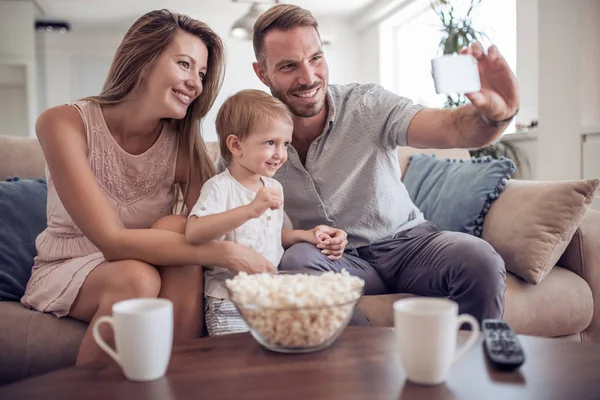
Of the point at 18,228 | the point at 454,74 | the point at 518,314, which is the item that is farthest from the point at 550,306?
the point at 18,228

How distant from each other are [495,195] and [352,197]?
0.52m

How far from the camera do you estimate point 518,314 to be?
5.46 ft

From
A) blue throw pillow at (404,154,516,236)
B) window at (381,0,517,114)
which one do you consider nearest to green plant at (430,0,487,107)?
window at (381,0,517,114)

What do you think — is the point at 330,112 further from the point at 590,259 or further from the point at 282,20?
the point at 590,259

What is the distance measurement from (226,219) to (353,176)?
1.91ft

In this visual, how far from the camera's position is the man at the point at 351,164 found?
1.62 m

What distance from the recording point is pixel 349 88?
1876mm

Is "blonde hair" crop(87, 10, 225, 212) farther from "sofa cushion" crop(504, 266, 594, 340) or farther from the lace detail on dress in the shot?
"sofa cushion" crop(504, 266, 594, 340)

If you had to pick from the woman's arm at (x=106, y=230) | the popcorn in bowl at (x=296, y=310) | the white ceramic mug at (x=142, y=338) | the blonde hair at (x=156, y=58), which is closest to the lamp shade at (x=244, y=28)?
the blonde hair at (x=156, y=58)

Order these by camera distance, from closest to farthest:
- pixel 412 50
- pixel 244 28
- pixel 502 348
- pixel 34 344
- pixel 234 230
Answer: pixel 502 348 < pixel 34 344 < pixel 234 230 < pixel 244 28 < pixel 412 50

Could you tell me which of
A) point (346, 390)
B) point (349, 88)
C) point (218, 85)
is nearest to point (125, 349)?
point (346, 390)

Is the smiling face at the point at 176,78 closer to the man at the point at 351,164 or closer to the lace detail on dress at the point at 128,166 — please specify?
the lace detail on dress at the point at 128,166

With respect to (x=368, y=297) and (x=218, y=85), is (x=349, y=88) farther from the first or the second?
(x=368, y=297)

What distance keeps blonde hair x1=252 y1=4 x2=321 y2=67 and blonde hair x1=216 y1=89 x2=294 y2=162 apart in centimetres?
35
